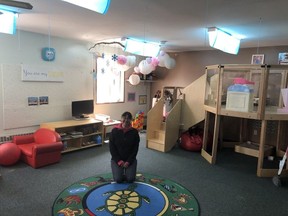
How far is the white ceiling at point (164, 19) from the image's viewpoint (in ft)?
9.15

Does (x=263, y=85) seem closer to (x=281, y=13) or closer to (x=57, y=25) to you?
(x=281, y=13)

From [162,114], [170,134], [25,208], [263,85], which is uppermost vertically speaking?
[263,85]

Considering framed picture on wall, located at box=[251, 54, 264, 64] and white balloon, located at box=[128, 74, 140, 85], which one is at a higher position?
framed picture on wall, located at box=[251, 54, 264, 64]

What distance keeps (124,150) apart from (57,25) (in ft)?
8.16

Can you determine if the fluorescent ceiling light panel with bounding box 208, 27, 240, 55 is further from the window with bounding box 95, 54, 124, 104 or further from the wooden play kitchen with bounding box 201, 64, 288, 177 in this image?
the window with bounding box 95, 54, 124, 104

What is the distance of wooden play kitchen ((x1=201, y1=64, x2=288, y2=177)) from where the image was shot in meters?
3.93

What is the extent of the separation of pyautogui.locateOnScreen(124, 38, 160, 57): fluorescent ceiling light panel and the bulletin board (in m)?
1.75

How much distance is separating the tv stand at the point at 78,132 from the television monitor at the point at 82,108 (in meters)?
0.19

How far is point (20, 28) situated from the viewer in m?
4.44

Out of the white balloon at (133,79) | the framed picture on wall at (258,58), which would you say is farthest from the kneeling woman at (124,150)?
the framed picture on wall at (258,58)

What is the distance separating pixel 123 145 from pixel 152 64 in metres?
2.82

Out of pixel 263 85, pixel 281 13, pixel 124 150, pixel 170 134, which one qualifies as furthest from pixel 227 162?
pixel 281 13

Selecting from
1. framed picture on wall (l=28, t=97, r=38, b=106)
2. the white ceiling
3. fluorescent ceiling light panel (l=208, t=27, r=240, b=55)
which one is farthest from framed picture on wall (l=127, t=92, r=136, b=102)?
fluorescent ceiling light panel (l=208, t=27, r=240, b=55)

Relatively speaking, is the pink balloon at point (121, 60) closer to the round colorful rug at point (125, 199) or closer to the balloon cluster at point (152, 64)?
the balloon cluster at point (152, 64)
